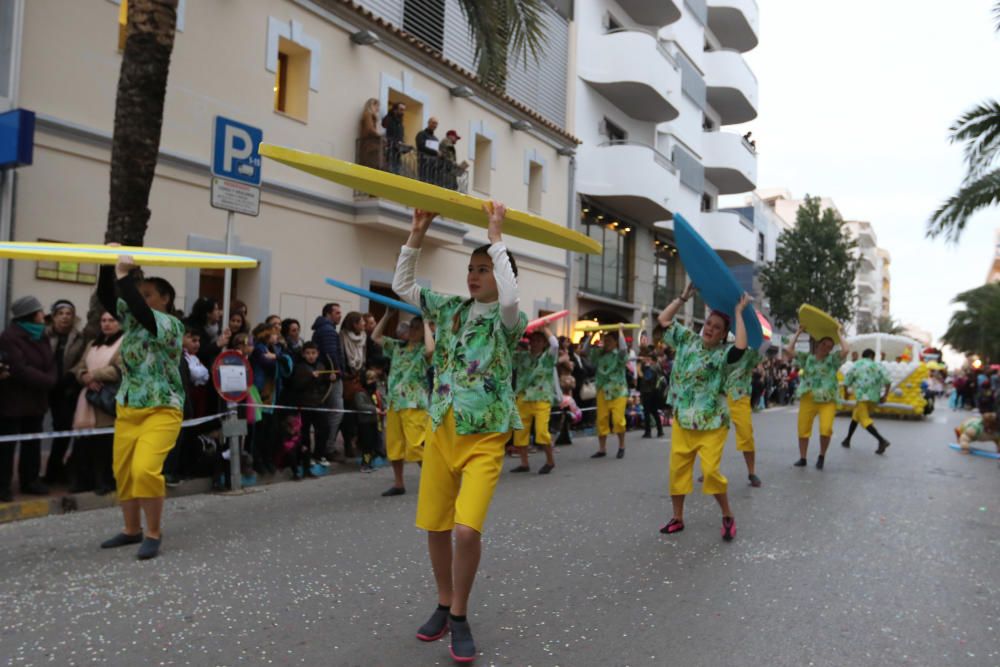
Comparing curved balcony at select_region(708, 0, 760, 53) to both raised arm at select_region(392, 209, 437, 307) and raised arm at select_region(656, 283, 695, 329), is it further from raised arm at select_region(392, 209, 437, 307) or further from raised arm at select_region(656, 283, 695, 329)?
raised arm at select_region(392, 209, 437, 307)

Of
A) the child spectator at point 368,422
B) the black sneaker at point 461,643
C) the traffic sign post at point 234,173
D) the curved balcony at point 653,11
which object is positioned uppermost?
the curved balcony at point 653,11

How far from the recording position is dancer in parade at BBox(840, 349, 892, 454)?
13.7 m

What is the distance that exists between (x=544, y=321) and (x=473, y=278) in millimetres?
3276

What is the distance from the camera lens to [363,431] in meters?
9.80

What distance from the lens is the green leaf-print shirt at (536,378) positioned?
1019cm

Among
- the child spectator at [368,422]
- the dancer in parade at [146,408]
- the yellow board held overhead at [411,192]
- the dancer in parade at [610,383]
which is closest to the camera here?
the yellow board held overhead at [411,192]

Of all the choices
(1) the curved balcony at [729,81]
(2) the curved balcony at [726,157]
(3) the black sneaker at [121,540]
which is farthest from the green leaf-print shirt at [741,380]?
(1) the curved balcony at [729,81]

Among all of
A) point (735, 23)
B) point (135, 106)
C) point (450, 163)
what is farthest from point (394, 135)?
point (735, 23)

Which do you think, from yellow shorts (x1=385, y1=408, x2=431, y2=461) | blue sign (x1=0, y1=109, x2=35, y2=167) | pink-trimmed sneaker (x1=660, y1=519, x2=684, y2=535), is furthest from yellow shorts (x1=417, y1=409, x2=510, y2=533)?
blue sign (x1=0, y1=109, x2=35, y2=167)

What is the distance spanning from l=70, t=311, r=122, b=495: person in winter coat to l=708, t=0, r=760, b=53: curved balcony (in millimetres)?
29974

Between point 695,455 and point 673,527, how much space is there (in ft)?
2.09

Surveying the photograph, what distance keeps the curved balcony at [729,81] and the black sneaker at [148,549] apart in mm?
30632

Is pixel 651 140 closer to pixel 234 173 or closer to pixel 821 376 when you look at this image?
pixel 821 376

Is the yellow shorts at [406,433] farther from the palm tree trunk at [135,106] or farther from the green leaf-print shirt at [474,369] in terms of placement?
the green leaf-print shirt at [474,369]
